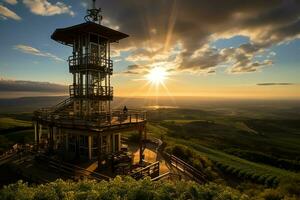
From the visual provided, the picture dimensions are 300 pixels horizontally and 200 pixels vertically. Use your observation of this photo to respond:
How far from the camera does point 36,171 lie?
2175 centimetres

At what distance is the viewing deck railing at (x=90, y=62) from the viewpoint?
2794cm

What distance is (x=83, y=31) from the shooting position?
90.9 ft

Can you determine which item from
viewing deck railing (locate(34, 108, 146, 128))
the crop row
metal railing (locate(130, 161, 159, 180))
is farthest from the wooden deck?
the crop row

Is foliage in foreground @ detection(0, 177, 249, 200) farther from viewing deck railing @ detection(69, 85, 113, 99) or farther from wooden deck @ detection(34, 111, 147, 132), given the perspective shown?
viewing deck railing @ detection(69, 85, 113, 99)

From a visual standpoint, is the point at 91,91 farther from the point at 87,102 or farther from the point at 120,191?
the point at 120,191

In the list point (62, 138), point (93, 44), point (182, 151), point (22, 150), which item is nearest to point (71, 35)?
point (93, 44)

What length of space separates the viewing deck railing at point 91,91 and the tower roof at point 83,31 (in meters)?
5.91

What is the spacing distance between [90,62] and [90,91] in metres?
3.16

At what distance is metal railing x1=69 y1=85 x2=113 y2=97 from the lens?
2820 centimetres

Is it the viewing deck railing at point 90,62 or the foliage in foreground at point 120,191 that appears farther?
the viewing deck railing at point 90,62

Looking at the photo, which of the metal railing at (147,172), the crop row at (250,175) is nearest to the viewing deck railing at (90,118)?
the metal railing at (147,172)

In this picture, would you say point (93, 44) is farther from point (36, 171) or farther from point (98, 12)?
point (36, 171)

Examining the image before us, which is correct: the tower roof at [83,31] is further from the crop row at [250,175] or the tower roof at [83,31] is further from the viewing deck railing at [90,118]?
the crop row at [250,175]

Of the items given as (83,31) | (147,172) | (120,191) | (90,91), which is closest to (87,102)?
(90,91)
